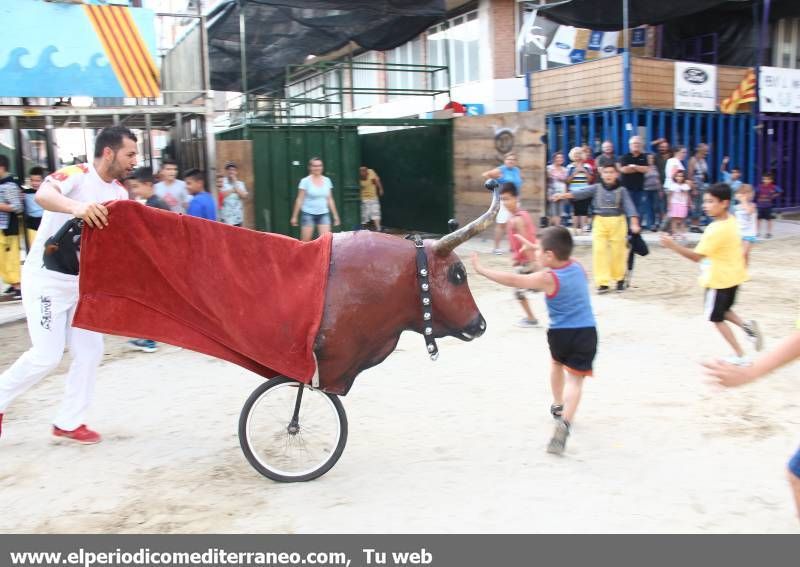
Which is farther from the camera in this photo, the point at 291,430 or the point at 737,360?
the point at 737,360

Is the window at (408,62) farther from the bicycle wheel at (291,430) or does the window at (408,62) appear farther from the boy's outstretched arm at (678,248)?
the bicycle wheel at (291,430)

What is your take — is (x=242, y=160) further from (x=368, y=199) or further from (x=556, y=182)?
(x=556, y=182)

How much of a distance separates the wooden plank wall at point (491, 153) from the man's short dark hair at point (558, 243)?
8768mm

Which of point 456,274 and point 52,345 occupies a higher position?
point 456,274

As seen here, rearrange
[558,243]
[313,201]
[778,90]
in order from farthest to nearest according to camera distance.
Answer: [778,90] → [313,201] → [558,243]

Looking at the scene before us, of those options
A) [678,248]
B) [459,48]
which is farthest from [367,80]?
[678,248]

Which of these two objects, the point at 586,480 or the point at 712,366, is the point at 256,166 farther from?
the point at 712,366

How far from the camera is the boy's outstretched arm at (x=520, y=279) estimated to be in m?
4.21

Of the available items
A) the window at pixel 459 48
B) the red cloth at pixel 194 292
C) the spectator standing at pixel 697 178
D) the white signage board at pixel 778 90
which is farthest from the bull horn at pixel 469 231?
the window at pixel 459 48

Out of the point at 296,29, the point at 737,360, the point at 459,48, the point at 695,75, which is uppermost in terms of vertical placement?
the point at 459,48

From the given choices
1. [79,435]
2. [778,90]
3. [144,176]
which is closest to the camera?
[79,435]

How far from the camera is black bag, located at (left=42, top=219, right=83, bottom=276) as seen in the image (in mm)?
4289

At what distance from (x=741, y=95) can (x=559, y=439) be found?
15270 millimetres

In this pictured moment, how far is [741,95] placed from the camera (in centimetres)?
1691
